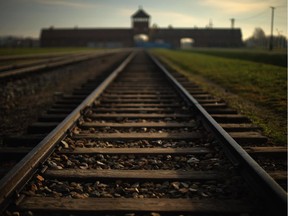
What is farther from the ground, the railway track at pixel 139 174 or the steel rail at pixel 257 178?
the steel rail at pixel 257 178

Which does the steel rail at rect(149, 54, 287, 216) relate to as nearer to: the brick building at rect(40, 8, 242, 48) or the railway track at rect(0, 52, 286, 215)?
the railway track at rect(0, 52, 286, 215)

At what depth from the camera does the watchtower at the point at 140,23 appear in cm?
9000

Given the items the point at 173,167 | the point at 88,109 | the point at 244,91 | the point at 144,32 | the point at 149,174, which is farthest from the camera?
the point at 144,32

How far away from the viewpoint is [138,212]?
2.32 m

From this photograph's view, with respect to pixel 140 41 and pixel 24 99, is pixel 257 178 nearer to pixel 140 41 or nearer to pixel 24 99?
pixel 24 99

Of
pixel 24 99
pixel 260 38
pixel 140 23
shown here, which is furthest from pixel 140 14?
pixel 24 99

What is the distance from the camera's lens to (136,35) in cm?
9044

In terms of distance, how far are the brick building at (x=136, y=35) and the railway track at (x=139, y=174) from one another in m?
88.2

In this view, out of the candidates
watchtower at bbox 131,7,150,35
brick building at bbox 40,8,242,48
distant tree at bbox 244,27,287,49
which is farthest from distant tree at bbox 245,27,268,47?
watchtower at bbox 131,7,150,35

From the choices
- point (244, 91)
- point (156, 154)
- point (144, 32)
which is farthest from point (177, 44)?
point (156, 154)

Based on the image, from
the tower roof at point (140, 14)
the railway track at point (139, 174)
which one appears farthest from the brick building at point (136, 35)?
the railway track at point (139, 174)

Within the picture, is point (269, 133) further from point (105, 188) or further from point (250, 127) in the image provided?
point (105, 188)

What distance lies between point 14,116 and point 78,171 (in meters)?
3.86

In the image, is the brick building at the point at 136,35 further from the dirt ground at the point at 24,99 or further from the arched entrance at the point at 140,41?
the dirt ground at the point at 24,99
